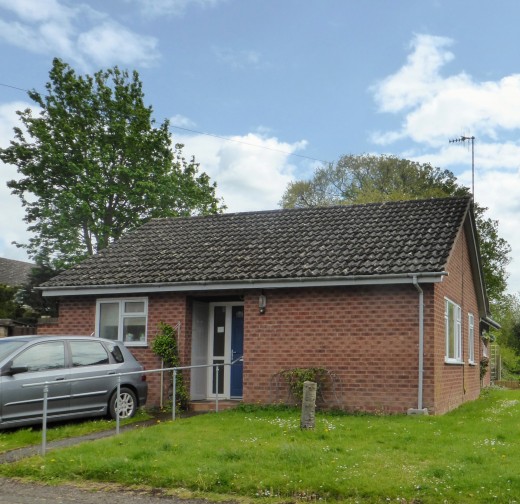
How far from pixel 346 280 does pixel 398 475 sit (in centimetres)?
706

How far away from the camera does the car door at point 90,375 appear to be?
13.1 meters

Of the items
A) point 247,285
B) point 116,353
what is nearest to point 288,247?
point 247,285

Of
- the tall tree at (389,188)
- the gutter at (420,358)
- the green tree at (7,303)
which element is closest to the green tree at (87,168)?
the green tree at (7,303)

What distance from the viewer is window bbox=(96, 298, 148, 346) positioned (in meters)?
17.4

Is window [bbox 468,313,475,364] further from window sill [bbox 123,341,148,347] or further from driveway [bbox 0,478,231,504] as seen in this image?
driveway [bbox 0,478,231,504]

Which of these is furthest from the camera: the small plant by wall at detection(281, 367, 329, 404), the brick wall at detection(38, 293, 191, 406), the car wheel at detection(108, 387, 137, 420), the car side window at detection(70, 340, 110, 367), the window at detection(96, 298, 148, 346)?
the window at detection(96, 298, 148, 346)

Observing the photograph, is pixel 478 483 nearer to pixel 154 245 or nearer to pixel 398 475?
pixel 398 475

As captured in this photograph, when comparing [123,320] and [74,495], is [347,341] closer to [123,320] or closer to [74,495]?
[123,320]

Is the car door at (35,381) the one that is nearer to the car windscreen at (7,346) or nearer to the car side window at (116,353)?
the car windscreen at (7,346)

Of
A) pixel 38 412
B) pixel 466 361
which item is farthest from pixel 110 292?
pixel 466 361

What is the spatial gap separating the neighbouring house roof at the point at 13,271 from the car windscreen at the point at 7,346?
39084 millimetres

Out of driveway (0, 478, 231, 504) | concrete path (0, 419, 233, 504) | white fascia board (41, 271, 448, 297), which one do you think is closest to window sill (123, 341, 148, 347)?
white fascia board (41, 271, 448, 297)

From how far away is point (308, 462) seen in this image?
29.1 ft

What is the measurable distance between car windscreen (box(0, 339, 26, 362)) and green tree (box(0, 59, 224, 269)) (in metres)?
21.5
